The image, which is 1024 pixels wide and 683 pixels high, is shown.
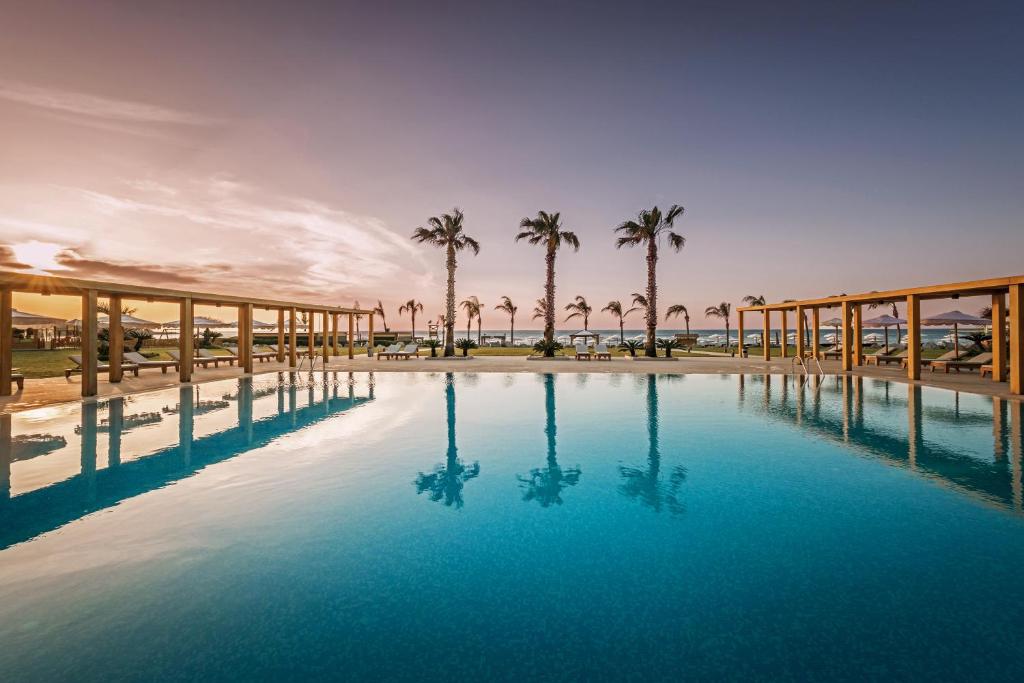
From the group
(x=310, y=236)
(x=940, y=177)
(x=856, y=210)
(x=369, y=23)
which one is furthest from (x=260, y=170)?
(x=940, y=177)

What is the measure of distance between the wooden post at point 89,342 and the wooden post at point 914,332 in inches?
1088

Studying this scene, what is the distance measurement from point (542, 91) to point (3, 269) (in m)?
19.6

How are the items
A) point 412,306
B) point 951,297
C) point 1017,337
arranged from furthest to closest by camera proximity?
1. point 412,306
2. point 951,297
3. point 1017,337

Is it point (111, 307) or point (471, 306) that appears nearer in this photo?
point (111, 307)

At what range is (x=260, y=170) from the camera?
19.7 m

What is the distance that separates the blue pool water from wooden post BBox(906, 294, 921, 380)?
9.53m

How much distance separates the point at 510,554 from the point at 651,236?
25.3 metres

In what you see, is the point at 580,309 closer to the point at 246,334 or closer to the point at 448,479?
the point at 246,334

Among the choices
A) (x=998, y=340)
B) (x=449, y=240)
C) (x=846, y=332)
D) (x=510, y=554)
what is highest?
(x=449, y=240)

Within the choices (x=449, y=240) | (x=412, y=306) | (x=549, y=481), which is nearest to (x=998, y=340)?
(x=549, y=481)

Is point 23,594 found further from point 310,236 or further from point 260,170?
point 310,236

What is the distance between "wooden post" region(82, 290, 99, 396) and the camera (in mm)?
12281

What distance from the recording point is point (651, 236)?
85.4ft

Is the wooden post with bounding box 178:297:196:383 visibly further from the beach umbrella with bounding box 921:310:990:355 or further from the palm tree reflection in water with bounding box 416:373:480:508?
the beach umbrella with bounding box 921:310:990:355
